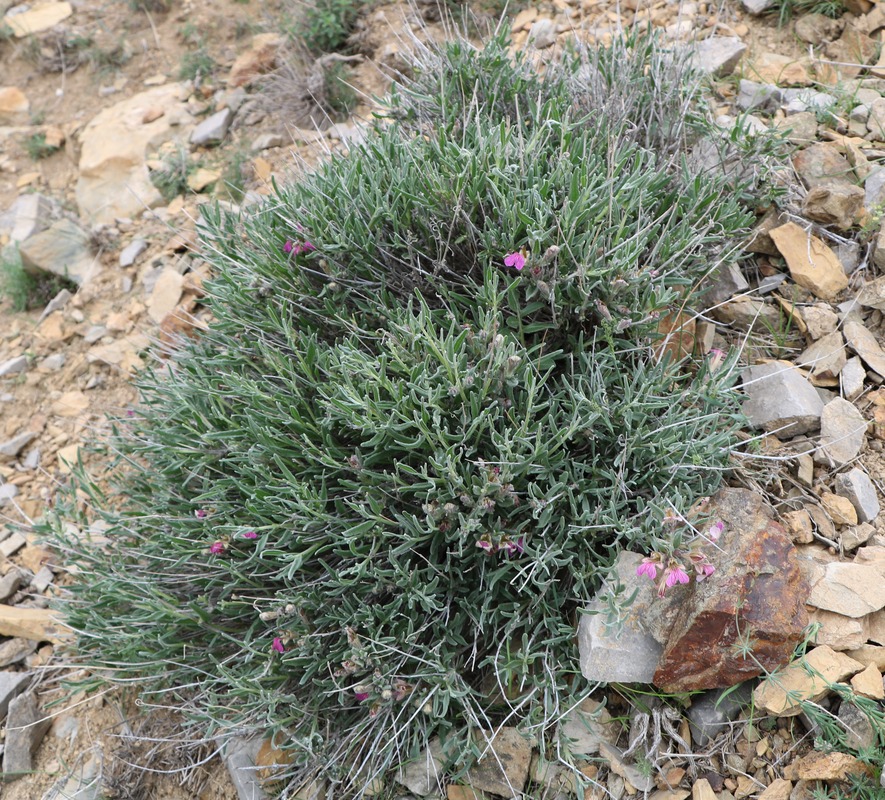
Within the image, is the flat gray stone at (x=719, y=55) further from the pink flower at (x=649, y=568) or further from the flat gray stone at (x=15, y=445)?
the flat gray stone at (x=15, y=445)

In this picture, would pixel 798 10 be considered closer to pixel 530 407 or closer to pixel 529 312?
pixel 529 312

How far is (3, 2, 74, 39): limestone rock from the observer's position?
617 centimetres

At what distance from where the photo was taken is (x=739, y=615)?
2.30 m

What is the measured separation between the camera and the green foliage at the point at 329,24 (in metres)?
4.89

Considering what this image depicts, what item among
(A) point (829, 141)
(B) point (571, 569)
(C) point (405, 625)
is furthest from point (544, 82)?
(C) point (405, 625)

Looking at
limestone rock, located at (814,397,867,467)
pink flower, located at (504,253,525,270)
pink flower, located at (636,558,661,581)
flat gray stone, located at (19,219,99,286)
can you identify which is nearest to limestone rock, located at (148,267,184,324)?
flat gray stone, located at (19,219,99,286)

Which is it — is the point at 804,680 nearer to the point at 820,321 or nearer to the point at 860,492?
the point at 860,492

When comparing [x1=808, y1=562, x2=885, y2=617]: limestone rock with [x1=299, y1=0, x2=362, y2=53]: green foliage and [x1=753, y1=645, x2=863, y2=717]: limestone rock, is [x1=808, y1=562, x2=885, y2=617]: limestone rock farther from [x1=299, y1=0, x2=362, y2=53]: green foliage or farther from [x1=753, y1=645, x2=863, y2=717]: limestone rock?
[x1=299, y1=0, x2=362, y2=53]: green foliage

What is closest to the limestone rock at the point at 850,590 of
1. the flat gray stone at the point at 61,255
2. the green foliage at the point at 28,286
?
the flat gray stone at the point at 61,255

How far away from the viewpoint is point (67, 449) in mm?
4062

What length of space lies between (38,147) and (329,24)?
239 cm

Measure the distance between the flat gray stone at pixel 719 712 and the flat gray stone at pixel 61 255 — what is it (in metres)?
4.19

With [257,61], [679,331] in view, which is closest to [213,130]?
[257,61]

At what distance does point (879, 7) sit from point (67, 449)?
184 inches
